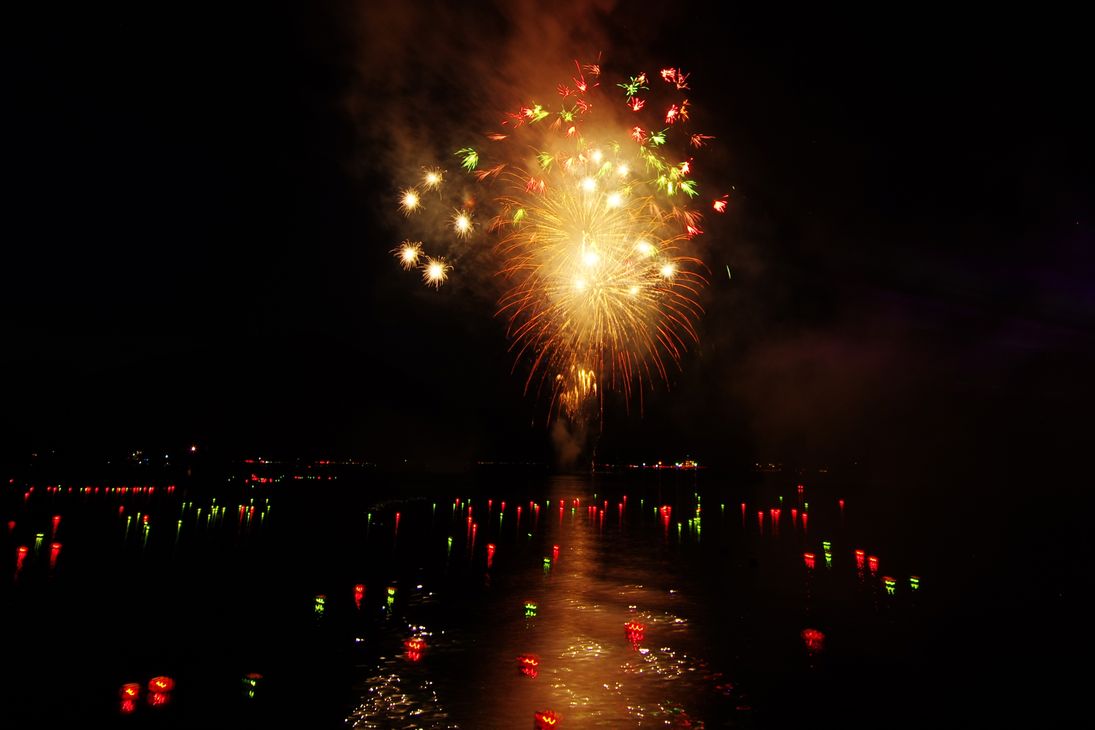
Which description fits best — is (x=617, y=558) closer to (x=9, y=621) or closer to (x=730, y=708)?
(x=730, y=708)

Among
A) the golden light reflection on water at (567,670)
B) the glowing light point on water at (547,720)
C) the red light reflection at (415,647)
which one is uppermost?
the glowing light point on water at (547,720)

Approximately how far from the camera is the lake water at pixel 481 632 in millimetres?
6250

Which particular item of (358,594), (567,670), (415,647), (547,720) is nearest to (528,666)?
(567,670)

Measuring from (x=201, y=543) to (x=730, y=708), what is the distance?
15402mm

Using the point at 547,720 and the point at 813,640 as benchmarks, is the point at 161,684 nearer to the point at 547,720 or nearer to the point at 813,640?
the point at 547,720

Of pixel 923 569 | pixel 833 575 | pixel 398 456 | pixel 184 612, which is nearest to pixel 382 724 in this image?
pixel 184 612

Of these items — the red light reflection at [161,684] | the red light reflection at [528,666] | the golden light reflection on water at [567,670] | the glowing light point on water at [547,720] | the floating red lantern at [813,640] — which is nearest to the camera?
the glowing light point on water at [547,720]

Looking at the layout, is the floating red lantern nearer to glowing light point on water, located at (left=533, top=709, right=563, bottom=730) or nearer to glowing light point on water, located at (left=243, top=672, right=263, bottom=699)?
glowing light point on water, located at (left=533, top=709, right=563, bottom=730)

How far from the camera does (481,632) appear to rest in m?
8.73

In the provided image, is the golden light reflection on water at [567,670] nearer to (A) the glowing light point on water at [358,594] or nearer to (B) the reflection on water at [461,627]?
(B) the reflection on water at [461,627]

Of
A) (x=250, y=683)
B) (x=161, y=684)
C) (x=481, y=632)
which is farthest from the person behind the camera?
(x=481, y=632)

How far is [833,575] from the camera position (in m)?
14.1

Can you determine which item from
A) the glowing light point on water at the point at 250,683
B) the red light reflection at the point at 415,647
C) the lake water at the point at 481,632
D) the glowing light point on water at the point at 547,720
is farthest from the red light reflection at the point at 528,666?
the glowing light point on water at the point at 250,683

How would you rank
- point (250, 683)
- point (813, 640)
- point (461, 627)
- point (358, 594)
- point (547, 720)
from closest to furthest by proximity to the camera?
point (547, 720)
point (250, 683)
point (813, 640)
point (461, 627)
point (358, 594)
